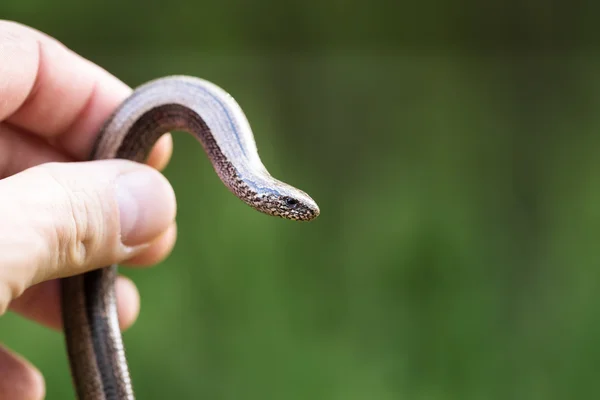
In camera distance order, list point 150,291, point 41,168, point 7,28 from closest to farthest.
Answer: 1. point 41,168
2. point 7,28
3. point 150,291

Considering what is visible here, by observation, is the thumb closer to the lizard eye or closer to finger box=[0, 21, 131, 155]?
the lizard eye

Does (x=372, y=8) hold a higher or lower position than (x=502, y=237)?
higher

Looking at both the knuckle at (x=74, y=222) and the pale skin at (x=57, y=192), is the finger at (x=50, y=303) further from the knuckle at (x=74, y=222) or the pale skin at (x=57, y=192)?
the knuckle at (x=74, y=222)

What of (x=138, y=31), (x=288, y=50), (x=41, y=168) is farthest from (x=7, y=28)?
(x=288, y=50)

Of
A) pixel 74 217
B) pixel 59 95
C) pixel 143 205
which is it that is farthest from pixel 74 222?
pixel 59 95

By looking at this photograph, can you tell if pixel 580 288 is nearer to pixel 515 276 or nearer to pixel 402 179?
pixel 515 276

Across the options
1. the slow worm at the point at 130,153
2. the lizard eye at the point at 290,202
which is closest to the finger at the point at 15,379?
the slow worm at the point at 130,153

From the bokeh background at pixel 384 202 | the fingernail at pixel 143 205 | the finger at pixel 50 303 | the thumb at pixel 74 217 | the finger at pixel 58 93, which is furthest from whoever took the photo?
the bokeh background at pixel 384 202
